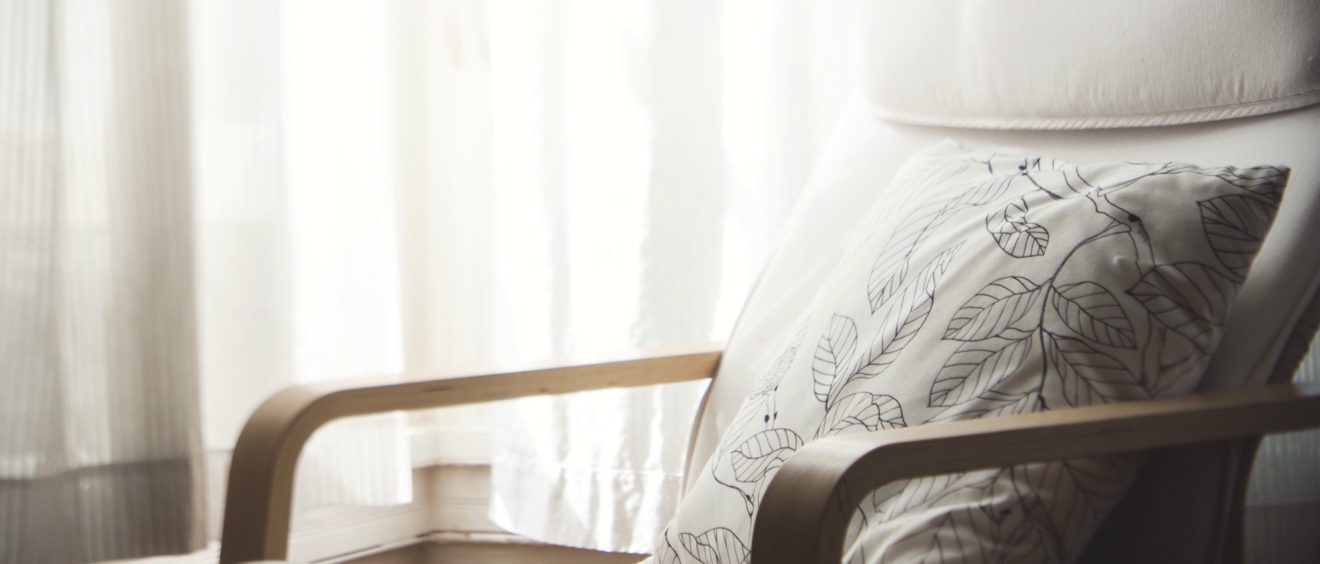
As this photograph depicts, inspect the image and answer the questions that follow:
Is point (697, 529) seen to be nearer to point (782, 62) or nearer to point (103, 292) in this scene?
point (782, 62)

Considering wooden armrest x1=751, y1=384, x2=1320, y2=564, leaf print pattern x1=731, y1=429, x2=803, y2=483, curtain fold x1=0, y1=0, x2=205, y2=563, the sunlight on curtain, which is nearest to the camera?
wooden armrest x1=751, y1=384, x2=1320, y2=564

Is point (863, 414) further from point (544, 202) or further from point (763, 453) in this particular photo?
point (544, 202)

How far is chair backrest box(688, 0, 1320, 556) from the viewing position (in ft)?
2.52

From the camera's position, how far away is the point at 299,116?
1.53m

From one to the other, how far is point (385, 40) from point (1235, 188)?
3.89 ft

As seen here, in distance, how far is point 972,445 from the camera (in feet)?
2.08

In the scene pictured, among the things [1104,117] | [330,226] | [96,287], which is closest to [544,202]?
[330,226]

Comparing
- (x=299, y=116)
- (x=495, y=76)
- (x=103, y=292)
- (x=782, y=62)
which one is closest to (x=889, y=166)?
(x=782, y=62)

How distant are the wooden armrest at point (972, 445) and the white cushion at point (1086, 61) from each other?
0.73 feet

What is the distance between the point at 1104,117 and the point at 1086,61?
5 cm

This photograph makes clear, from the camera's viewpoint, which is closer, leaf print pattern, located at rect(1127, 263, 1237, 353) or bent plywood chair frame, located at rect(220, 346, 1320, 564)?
bent plywood chair frame, located at rect(220, 346, 1320, 564)

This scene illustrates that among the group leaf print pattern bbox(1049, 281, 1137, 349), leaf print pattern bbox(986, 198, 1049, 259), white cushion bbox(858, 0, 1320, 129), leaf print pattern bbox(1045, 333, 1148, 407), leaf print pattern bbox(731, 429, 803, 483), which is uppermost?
white cushion bbox(858, 0, 1320, 129)

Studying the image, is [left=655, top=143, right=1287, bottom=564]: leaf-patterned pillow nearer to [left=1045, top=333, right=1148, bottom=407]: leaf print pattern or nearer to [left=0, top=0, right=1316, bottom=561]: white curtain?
[left=1045, top=333, right=1148, bottom=407]: leaf print pattern

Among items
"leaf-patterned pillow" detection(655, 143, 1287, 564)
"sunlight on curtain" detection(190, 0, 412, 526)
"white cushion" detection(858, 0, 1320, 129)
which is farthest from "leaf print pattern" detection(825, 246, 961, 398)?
"sunlight on curtain" detection(190, 0, 412, 526)
